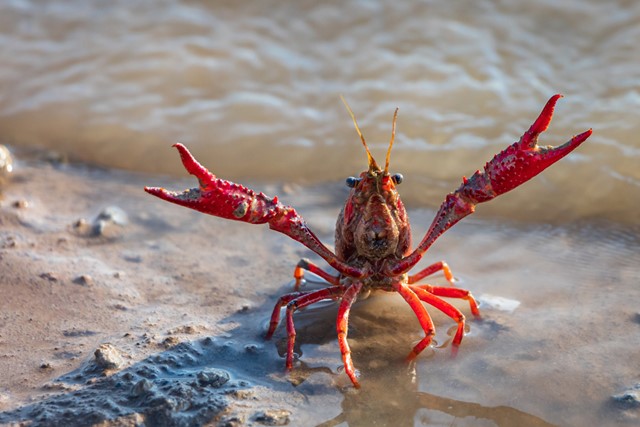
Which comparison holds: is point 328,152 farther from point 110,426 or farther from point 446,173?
point 110,426

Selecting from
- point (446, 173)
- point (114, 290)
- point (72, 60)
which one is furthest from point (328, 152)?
point (72, 60)

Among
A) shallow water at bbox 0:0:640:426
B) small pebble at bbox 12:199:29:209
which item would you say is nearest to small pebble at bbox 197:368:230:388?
shallow water at bbox 0:0:640:426

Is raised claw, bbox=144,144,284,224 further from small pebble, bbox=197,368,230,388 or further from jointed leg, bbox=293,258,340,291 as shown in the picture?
small pebble, bbox=197,368,230,388

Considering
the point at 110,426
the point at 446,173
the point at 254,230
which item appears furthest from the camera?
the point at 446,173

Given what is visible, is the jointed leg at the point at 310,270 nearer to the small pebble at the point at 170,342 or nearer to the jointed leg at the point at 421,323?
the jointed leg at the point at 421,323

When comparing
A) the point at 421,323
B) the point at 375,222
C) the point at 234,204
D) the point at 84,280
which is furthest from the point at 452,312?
the point at 84,280
